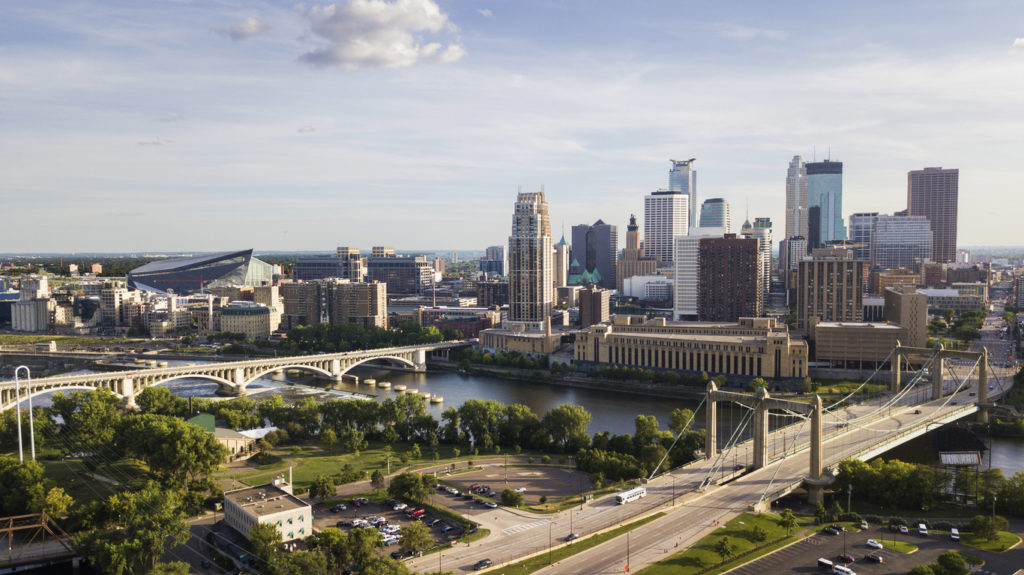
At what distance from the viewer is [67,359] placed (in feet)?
180

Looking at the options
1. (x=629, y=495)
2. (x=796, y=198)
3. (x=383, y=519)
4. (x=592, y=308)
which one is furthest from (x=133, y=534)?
(x=796, y=198)

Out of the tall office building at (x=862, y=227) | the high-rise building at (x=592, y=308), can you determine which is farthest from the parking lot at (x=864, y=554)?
the tall office building at (x=862, y=227)

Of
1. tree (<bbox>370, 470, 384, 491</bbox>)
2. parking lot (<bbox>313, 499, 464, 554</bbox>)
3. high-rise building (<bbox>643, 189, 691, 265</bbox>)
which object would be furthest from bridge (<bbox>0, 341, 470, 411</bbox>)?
high-rise building (<bbox>643, 189, 691, 265</bbox>)

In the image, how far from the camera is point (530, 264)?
61.1 metres

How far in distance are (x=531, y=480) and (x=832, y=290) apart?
3749 centimetres

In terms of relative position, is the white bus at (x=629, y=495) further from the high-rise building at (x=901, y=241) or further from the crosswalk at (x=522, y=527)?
the high-rise building at (x=901, y=241)

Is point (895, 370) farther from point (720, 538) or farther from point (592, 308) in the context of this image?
point (592, 308)

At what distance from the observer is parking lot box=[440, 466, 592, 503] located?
2328cm

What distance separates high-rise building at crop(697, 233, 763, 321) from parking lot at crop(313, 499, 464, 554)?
151 ft

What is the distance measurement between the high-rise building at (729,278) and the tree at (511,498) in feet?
145

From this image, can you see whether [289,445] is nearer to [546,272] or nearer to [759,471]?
[759,471]

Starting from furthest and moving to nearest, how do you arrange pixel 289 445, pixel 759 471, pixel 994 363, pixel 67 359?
pixel 67 359, pixel 994 363, pixel 289 445, pixel 759 471

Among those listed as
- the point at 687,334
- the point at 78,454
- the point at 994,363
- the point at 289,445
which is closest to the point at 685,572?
the point at 289,445

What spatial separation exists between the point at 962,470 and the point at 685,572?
42.9ft
